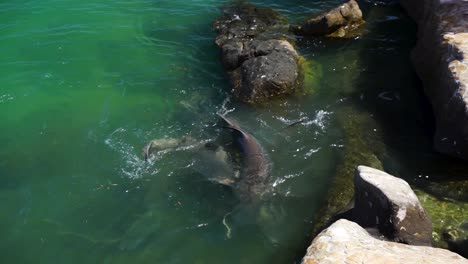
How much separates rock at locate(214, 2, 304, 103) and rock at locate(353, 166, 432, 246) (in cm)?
391

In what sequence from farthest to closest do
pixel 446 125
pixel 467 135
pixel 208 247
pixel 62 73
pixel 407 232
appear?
pixel 62 73
pixel 446 125
pixel 467 135
pixel 208 247
pixel 407 232

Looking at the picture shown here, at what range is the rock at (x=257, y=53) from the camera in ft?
31.0

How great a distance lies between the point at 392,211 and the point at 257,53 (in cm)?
579

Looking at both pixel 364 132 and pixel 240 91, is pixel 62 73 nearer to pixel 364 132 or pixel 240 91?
pixel 240 91

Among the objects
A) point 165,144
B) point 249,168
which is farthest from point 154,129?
point 249,168

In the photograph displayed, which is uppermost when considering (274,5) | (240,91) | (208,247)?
(274,5)

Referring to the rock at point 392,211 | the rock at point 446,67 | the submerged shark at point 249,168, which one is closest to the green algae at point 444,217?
the rock at point 392,211

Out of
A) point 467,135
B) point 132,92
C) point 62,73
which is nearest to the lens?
point 467,135

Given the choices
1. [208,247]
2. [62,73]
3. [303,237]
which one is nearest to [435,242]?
[303,237]

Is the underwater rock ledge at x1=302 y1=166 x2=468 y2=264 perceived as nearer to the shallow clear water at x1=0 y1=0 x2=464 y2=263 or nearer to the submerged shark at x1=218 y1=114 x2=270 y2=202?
the shallow clear water at x1=0 y1=0 x2=464 y2=263

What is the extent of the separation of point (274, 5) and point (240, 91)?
519cm

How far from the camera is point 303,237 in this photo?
21.3ft

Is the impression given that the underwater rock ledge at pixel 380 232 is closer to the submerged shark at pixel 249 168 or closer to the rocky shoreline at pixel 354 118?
the rocky shoreline at pixel 354 118

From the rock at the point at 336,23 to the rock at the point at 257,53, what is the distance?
25.7 inches
